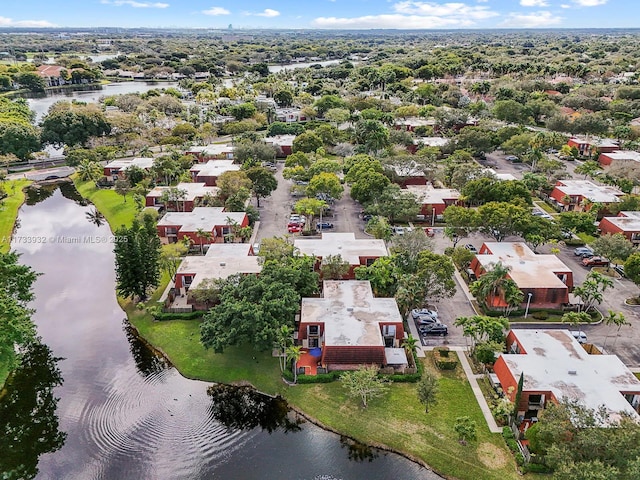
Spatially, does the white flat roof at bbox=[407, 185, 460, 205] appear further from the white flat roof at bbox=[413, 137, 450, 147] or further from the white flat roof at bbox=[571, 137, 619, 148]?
the white flat roof at bbox=[571, 137, 619, 148]

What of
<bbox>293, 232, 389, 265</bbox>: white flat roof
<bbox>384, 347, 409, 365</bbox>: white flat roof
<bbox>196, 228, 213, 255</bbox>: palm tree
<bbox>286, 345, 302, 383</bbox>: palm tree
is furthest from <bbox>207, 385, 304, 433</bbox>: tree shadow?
<bbox>196, 228, 213, 255</bbox>: palm tree

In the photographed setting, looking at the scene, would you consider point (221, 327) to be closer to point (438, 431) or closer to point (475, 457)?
point (438, 431)

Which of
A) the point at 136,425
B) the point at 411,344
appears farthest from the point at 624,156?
the point at 136,425

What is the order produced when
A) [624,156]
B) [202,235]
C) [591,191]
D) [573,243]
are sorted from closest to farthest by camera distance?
1. [202,235]
2. [573,243]
3. [591,191]
4. [624,156]

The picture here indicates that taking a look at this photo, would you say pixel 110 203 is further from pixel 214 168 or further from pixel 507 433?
pixel 507 433

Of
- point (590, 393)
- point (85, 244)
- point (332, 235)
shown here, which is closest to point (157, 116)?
point (85, 244)

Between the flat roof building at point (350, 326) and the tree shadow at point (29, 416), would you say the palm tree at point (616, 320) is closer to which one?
the flat roof building at point (350, 326)

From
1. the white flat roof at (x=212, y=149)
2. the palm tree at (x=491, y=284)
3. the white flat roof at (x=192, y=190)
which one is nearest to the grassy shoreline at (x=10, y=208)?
the white flat roof at (x=192, y=190)
